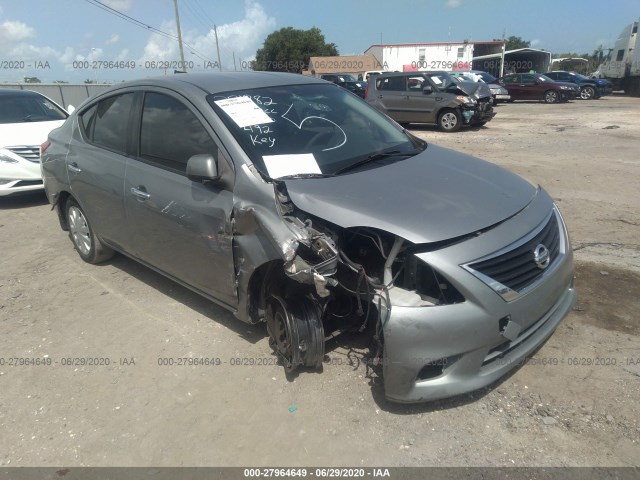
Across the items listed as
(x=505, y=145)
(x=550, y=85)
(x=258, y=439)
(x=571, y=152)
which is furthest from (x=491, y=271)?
(x=550, y=85)

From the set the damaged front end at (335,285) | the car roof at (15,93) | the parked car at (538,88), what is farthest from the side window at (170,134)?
the parked car at (538,88)

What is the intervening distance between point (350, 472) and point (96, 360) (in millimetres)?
1985

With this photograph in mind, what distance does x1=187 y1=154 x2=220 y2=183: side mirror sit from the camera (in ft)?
9.70

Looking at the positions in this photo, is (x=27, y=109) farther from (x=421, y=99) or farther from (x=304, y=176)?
(x=421, y=99)

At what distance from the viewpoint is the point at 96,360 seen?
11.0 ft

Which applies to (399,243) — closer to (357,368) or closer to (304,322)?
(304,322)

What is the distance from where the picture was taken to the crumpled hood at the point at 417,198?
2.51 metres

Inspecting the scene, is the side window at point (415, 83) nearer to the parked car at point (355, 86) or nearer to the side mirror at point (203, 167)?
the parked car at point (355, 86)

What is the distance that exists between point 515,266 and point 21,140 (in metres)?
7.17

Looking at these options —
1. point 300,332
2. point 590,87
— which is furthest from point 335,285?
point 590,87

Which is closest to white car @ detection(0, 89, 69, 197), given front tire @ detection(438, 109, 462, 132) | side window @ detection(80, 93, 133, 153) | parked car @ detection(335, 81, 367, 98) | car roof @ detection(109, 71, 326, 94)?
side window @ detection(80, 93, 133, 153)

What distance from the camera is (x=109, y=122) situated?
13.6ft

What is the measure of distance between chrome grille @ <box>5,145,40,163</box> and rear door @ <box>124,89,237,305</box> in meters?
4.24

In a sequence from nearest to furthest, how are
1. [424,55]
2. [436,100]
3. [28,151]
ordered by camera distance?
1. [28,151]
2. [436,100]
3. [424,55]
